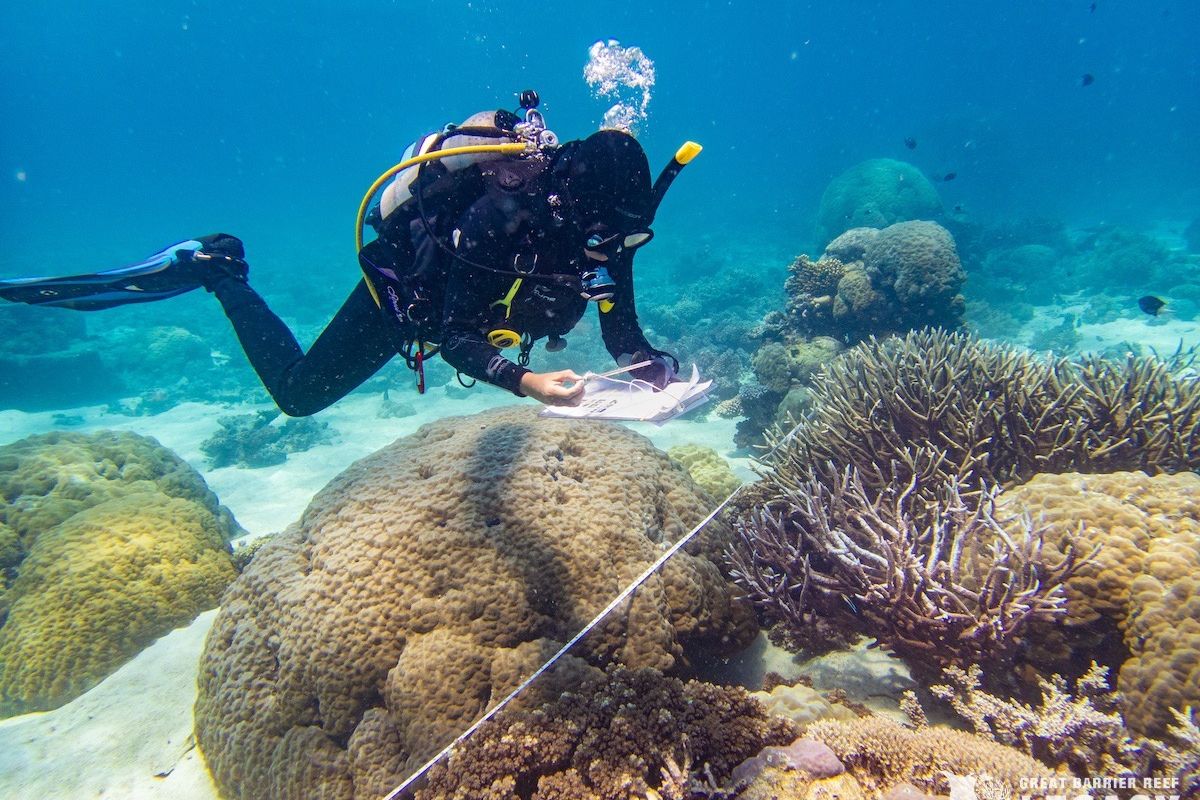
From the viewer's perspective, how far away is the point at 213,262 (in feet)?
17.7

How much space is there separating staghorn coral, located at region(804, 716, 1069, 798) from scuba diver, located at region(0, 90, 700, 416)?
1965 mm

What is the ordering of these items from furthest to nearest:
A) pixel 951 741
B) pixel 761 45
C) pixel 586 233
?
pixel 761 45, pixel 586 233, pixel 951 741

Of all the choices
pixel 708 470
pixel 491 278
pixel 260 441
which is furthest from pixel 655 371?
pixel 260 441

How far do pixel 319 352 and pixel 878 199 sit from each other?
22.5 meters

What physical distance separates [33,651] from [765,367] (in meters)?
8.76

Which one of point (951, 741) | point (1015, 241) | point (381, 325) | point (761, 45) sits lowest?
point (951, 741)

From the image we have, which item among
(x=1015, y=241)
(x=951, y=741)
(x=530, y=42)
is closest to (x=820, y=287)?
(x=951, y=741)

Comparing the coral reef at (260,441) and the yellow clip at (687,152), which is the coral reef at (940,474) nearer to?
the yellow clip at (687,152)

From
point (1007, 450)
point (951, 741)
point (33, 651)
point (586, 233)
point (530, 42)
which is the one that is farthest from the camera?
point (530, 42)

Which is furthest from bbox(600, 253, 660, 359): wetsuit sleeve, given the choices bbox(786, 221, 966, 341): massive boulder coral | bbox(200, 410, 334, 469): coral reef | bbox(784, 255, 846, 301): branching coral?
bbox(200, 410, 334, 469): coral reef

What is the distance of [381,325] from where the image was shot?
14.0 feet

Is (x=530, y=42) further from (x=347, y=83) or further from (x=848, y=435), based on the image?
(x=848, y=435)

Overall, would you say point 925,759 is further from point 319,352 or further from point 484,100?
point 484,100

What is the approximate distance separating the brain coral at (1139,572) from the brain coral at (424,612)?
1.80m
